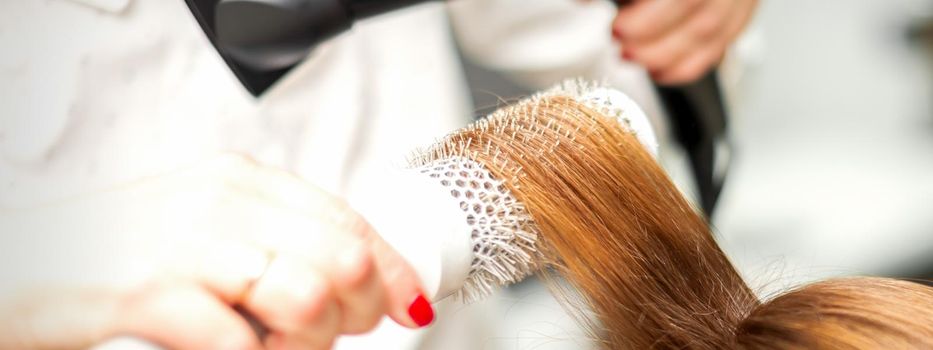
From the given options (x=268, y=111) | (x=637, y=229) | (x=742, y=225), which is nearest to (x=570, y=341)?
(x=637, y=229)

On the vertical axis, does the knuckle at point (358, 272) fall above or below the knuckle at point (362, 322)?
above

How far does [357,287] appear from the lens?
9.7 inches

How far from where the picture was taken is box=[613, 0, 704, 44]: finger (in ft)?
1.38

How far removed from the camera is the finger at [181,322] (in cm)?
22

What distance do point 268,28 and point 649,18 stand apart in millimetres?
240

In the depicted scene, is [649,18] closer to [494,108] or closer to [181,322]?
[494,108]

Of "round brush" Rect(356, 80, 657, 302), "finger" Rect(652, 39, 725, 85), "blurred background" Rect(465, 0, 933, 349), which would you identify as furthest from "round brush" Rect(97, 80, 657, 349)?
"blurred background" Rect(465, 0, 933, 349)

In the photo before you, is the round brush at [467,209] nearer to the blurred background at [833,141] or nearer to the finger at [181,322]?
the finger at [181,322]

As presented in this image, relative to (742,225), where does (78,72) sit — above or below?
above

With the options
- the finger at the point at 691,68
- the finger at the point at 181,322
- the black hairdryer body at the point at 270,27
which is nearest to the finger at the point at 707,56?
the finger at the point at 691,68

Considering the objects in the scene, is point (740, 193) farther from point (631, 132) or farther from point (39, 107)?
point (39, 107)

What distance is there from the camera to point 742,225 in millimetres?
659

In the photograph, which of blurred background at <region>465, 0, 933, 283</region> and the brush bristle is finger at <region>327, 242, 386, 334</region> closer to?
the brush bristle

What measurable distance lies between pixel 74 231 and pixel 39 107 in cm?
5
